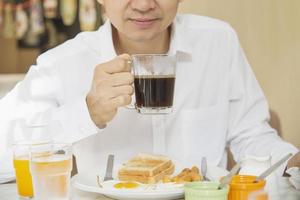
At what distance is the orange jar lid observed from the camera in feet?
3.83

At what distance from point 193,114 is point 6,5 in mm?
3960

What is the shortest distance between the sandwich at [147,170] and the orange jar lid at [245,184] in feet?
0.80

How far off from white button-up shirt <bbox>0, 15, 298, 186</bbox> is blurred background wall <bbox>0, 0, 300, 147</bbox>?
245mm

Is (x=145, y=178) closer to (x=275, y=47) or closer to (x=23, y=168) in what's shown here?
(x=23, y=168)

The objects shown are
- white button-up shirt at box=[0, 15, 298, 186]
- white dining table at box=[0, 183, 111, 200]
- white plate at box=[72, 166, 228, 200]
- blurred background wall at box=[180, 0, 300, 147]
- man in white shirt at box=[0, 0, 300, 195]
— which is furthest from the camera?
blurred background wall at box=[180, 0, 300, 147]

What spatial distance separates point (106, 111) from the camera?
1.53 meters

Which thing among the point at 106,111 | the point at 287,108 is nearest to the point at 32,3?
the point at 287,108

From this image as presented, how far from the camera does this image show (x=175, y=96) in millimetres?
1987

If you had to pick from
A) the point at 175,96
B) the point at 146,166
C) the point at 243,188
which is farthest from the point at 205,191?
the point at 175,96

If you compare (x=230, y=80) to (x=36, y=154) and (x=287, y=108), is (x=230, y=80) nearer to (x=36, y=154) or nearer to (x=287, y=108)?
(x=287, y=108)

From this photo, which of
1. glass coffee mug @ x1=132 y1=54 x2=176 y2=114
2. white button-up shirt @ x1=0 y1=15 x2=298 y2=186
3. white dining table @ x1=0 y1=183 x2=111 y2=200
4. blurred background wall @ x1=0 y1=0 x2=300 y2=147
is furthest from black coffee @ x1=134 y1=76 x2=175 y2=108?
blurred background wall @ x1=0 y1=0 x2=300 y2=147

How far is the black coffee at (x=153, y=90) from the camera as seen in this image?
140 cm

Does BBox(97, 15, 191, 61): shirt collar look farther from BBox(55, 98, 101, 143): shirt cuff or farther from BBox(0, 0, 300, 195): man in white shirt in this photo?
BBox(55, 98, 101, 143): shirt cuff

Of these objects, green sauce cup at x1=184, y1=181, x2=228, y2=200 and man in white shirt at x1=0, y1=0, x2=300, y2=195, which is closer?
green sauce cup at x1=184, y1=181, x2=228, y2=200
